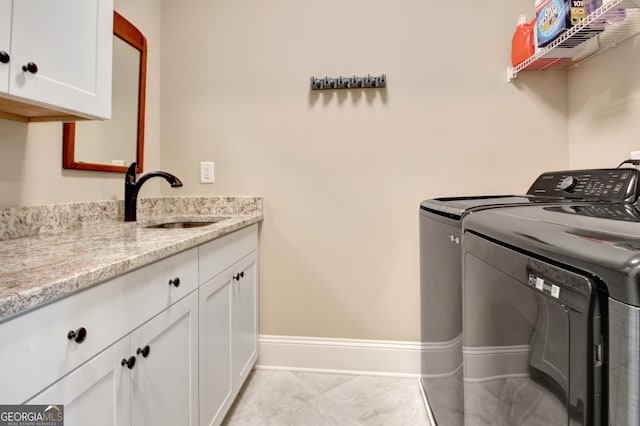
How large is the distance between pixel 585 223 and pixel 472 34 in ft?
5.24

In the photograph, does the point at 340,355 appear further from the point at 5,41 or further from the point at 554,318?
the point at 5,41

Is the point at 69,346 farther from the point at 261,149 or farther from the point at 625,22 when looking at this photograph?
the point at 625,22

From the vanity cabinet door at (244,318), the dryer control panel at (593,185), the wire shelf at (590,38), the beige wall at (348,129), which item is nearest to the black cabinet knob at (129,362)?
the vanity cabinet door at (244,318)

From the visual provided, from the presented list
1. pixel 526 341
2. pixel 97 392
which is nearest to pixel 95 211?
pixel 97 392

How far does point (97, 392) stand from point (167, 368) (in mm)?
277

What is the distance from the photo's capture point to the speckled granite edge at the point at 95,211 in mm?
1083

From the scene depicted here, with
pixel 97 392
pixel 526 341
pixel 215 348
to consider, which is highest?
pixel 526 341

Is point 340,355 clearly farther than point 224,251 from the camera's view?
Yes

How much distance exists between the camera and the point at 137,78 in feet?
5.76

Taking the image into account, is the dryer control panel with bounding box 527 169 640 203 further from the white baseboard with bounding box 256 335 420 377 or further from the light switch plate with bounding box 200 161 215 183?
the light switch plate with bounding box 200 161 215 183

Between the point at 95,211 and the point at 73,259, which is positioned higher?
the point at 95,211

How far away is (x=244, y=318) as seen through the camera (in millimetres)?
1623

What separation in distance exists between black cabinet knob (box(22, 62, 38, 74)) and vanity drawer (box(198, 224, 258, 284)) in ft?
2.22

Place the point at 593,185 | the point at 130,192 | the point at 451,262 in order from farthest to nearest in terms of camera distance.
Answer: the point at 130,192
the point at 593,185
the point at 451,262
